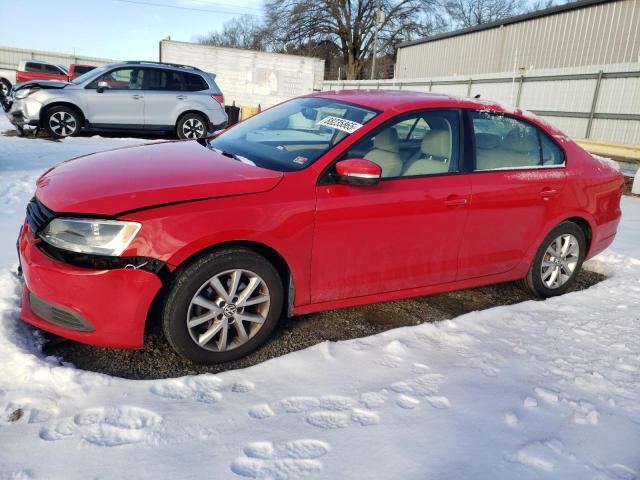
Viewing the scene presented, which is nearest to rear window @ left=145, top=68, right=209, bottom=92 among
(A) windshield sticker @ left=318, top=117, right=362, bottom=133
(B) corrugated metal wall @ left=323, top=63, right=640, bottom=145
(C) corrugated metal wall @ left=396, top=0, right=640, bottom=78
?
(A) windshield sticker @ left=318, top=117, right=362, bottom=133

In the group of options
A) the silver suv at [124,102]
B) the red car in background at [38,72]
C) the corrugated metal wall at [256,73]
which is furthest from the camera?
the red car in background at [38,72]

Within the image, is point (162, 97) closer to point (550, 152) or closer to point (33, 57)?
point (550, 152)

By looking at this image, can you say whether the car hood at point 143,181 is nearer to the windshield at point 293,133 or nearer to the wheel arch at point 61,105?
the windshield at point 293,133

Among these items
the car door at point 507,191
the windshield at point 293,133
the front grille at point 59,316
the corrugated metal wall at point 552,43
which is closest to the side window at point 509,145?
the car door at point 507,191

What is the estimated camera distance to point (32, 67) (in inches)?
928

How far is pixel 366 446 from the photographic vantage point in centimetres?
229

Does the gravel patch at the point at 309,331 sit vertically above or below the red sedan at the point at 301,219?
below

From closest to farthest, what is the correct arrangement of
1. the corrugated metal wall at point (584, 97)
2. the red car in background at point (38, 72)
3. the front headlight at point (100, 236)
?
the front headlight at point (100, 236) < the corrugated metal wall at point (584, 97) < the red car in background at point (38, 72)

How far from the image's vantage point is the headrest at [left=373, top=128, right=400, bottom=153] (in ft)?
10.9

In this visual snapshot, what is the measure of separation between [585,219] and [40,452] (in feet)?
13.6

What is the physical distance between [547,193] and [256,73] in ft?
64.0

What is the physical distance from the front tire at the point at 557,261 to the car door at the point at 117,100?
9281mm

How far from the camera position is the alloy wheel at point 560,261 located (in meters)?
4.27

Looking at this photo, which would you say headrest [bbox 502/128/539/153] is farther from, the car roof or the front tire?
the front tire
